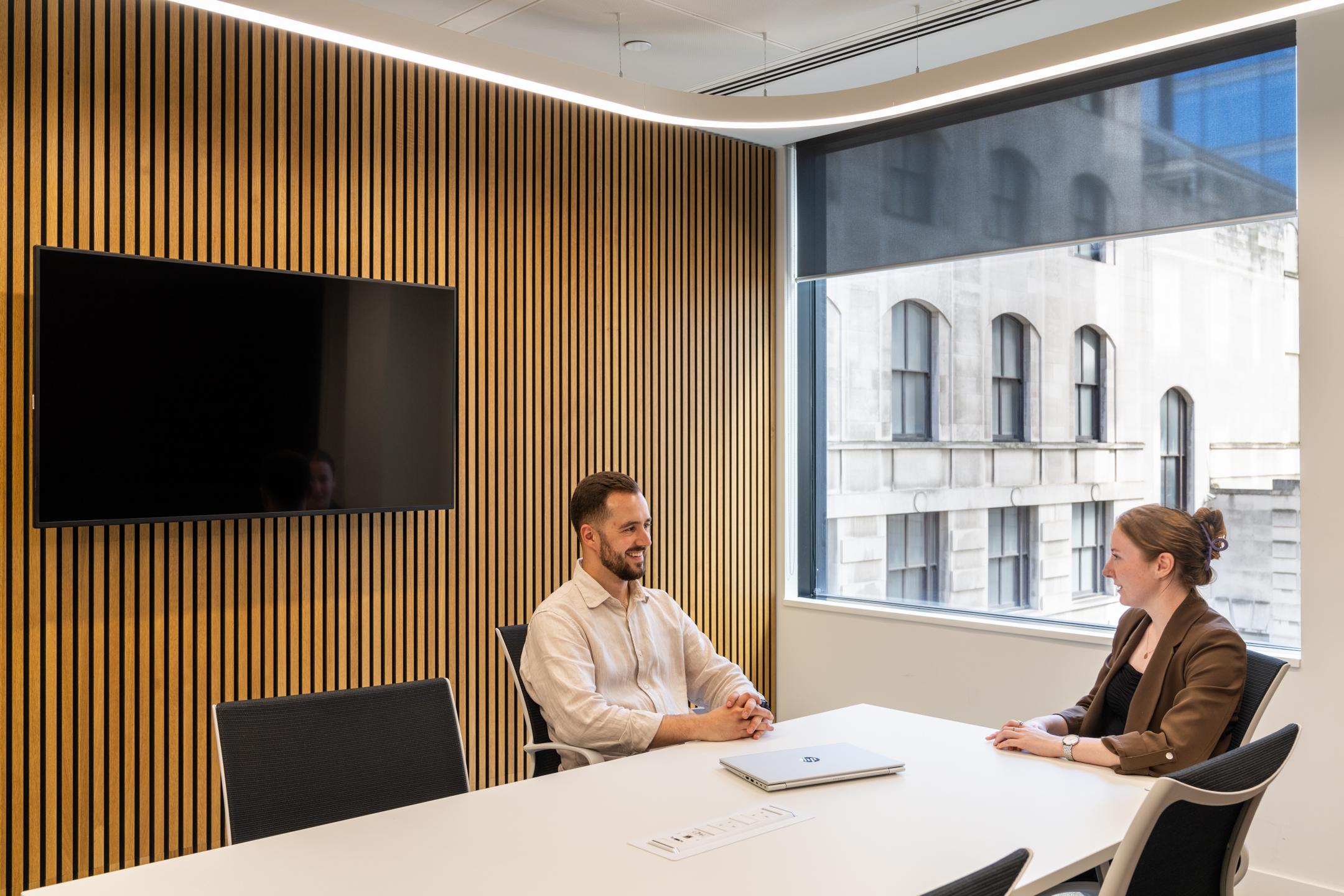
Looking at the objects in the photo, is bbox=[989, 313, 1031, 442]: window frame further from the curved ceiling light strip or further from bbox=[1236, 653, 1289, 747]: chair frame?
bbox=[1236, 653, 1289, 747]: chair frame

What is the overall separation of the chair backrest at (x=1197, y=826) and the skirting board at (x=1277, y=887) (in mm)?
2374

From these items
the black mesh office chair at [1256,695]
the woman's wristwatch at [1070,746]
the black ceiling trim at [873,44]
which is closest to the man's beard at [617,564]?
the woman's wristwatch at [1070,746]

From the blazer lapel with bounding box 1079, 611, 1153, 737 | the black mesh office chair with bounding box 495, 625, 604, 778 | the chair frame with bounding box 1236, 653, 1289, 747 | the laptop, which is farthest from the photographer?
the black mesh office chair with bounding box 495, 625, 604, 778

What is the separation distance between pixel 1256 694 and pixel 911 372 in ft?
10.0

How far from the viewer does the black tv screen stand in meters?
3.40

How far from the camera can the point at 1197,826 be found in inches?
68.9

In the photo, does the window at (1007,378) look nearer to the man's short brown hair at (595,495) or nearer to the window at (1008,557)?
the window at (1008,557)

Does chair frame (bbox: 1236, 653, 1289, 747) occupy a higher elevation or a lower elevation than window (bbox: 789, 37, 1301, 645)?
lower

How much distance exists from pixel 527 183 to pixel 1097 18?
8.18 ft

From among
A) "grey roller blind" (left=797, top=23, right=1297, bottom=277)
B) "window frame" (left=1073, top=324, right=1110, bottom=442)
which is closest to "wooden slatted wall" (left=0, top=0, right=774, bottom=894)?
"grey roller blind" (left=797, top=23, right=1297, bottom=277)

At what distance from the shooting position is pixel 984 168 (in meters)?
4.95

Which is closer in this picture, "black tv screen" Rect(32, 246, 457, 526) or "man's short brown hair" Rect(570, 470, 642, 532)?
"man's short brown hair" Rect(570, 470, 642, 532)

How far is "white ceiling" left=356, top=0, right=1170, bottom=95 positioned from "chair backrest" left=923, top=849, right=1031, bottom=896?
11.7 feet

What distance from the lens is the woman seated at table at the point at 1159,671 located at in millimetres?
2480
